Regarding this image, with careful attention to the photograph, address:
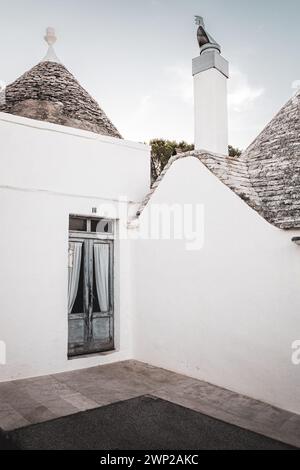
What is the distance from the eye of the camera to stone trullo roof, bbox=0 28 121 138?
32.7ft

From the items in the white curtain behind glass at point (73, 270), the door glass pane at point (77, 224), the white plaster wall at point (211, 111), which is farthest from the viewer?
the white plaster wall at point (211, 111)

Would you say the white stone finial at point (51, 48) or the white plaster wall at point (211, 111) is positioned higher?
the white stone finial at point (51, 48)

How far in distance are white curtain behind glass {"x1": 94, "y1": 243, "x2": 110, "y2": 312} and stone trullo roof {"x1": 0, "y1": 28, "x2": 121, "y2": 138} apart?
3.65m

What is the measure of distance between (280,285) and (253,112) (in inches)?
263

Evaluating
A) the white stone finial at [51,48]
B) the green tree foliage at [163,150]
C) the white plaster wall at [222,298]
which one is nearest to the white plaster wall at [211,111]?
the white plaster wall at [222,298]

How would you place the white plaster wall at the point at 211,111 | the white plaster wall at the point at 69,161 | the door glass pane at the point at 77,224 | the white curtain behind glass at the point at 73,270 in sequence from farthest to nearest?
the white plaster wall at the point at 211,111
the door glass pane at the point at 77,224
the white curtain behind glass at the point at 73,270
the white plaster wall at the point at 69,161

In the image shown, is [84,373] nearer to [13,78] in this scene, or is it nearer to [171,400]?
[171,400]

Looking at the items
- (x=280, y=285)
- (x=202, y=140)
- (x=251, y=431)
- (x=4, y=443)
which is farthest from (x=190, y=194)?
(x=4, y=443)

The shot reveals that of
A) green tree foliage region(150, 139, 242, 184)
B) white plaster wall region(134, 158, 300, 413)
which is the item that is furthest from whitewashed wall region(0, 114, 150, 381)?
green tree foliage region(150, 139, 242, 184)

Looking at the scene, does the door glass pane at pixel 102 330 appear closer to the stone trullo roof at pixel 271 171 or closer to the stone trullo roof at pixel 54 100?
the stone trullo roof at pixel 271 171

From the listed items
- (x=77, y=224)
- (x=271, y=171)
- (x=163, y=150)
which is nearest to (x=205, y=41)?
(x=271, y=171)

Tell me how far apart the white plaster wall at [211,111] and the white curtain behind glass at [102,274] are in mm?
3197

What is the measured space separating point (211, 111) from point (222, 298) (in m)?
4.20

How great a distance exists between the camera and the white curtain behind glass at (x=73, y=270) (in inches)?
313
